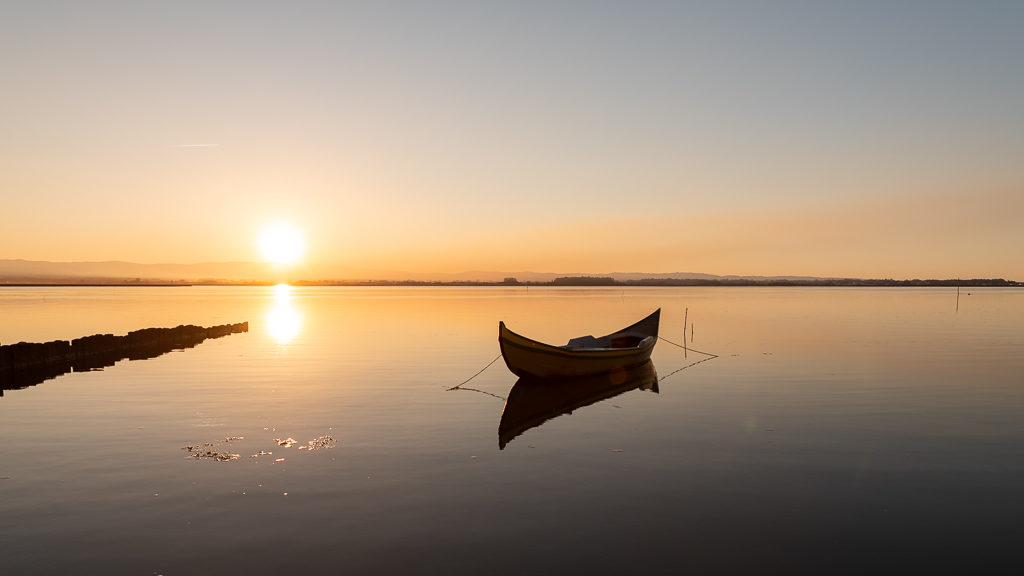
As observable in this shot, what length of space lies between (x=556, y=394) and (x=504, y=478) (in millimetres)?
13936

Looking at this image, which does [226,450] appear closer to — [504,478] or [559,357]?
[504,478]

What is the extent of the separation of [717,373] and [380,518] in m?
27.3

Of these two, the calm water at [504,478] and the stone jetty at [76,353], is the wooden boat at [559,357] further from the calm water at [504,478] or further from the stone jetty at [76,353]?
the stone jetty at [76,353]

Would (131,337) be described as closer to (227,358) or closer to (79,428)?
(227,358)

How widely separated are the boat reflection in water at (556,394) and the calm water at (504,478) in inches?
27.1

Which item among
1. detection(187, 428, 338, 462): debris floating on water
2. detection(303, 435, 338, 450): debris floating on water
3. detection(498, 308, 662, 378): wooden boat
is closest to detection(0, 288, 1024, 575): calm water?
detection(187, 428, 338, 462): debris floating on water

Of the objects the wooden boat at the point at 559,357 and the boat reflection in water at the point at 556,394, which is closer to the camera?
the boat reflection in water at the point at 556,394

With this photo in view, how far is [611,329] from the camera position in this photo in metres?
69.1

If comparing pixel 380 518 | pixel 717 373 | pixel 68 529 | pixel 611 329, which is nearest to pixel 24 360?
pixel 68 529

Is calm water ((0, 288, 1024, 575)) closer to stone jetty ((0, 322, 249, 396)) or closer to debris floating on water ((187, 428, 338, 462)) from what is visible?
debris floating on water ((187, 428, 338, 462))

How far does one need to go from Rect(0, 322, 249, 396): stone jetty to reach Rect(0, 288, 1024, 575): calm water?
6063 mm

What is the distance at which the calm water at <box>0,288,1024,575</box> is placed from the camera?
11.4 meters

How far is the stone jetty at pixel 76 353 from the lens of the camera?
34938 millimetres

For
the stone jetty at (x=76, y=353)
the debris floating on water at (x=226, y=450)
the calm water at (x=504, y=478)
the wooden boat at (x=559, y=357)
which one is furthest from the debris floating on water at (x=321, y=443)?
the stone jetty at (x=76, y=353)
